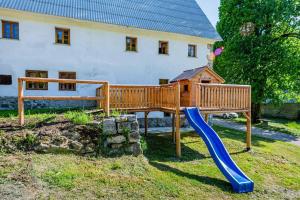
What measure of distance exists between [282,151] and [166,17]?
10.5 meters

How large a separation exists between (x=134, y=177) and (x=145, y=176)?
0.33 m

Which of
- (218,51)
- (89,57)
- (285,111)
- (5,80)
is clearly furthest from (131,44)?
(285,111)

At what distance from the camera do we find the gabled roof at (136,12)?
39.8ft

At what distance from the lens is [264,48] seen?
55.2 feet

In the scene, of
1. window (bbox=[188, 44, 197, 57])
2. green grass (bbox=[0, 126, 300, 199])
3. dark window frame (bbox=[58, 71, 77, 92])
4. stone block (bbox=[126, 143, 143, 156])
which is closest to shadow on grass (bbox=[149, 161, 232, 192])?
green grass (bbox=[0, 126, 300, 199])

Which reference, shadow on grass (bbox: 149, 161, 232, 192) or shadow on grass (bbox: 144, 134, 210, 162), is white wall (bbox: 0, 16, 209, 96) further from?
shadow on grass (bbox: 149, 161, 232, 192)

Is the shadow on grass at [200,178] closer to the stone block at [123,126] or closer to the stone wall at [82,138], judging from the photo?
the stone wall at [82,138]

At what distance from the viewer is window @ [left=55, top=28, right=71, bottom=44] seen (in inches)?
489

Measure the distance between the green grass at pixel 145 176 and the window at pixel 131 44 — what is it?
705 cm

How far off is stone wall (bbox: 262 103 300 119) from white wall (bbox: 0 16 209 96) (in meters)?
14.6

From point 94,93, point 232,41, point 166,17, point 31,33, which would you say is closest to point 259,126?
point 232,41

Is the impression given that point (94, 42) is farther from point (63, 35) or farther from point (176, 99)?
point (176, 99)

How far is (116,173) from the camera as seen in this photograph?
618 cm

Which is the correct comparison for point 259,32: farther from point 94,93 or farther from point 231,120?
point 94,93
